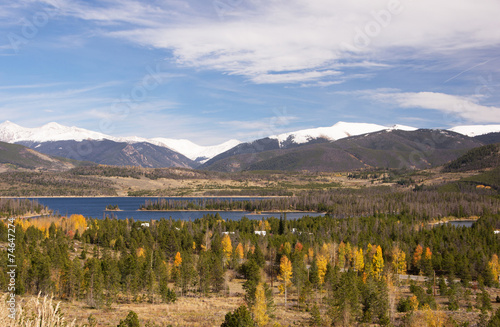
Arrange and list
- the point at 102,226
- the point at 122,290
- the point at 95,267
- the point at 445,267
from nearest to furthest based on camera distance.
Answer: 1. the point at 95,267
2. the point at 122,290
3. the point at 445,267
4. the point at 102,226

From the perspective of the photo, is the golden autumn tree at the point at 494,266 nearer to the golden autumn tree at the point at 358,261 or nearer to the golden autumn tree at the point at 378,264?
the golden autumn tree at the point at 378,264

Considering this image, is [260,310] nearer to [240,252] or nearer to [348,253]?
[240,252]

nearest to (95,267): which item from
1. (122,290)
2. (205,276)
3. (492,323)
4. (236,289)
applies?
(122,290)

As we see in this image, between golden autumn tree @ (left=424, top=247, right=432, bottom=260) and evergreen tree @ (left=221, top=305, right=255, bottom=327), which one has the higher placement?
evergreen tree @ (left=221, top=305, right=255, bottom=327)

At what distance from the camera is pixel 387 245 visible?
109938 mm

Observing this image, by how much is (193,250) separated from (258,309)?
208 feet

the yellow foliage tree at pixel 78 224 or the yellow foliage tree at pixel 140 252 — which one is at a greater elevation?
the yellow foliage tree at pixel 78 224

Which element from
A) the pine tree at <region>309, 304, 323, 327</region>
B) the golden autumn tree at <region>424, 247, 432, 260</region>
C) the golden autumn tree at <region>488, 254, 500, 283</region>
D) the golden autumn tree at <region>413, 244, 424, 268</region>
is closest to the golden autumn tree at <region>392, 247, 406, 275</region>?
the golden autumn tree at <region>413, 244, 424, 268</region>

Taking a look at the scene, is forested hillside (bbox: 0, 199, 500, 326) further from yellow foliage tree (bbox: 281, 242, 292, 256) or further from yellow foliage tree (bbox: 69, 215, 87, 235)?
yellow foliage tree (bbox: 69, 215, 87, 235)

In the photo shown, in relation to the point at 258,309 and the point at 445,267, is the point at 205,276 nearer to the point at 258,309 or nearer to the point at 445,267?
the point at 258,309

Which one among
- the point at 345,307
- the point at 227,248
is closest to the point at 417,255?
the point at 227,248

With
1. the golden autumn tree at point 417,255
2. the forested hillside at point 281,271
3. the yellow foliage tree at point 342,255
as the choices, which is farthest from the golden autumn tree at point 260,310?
the golden autumn tree at point 417,255

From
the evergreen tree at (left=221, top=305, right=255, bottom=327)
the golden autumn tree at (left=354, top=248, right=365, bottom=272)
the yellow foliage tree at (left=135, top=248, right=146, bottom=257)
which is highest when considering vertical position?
the evergreen tree at (left=221, top=305, right=255, bottom=327)

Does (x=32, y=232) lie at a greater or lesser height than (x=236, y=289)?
greater
